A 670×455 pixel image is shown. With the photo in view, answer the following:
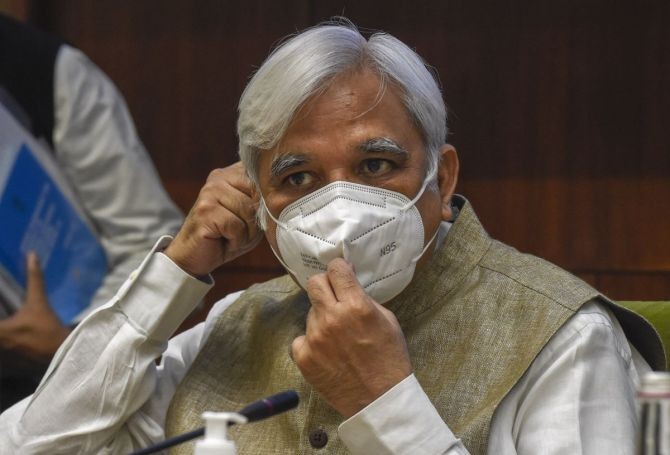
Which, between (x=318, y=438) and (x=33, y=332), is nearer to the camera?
(x=318, y=438)

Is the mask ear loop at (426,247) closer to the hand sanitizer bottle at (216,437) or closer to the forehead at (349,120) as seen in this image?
the forehead at (349,120)

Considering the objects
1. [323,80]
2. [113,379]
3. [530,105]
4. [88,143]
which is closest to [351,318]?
[323,80]

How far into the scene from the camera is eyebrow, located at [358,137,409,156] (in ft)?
6.42

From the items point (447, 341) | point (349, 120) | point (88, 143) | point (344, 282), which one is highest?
point (349, 120)

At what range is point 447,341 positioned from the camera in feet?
6.54

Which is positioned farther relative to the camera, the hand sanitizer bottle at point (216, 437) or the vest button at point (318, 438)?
the vest button at point (318, 438)

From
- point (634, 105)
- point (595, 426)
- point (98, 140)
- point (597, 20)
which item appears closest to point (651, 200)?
point (634, 105)

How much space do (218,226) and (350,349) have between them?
50cm

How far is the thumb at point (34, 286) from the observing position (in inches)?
120

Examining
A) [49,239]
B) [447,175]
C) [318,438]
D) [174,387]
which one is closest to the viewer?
[318,438]

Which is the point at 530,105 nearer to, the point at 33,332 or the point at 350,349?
the point at 33,332

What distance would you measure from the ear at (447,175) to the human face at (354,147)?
63 mm

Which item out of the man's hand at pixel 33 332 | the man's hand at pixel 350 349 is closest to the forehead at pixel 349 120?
the man's hand at pixel 350 349

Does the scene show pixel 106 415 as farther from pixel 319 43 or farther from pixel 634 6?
pixel 634 6
